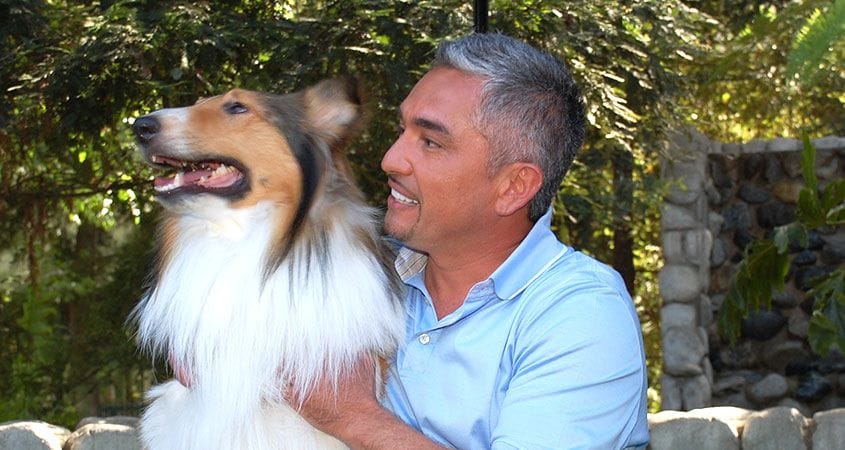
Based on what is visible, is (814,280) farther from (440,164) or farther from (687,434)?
(440,164)

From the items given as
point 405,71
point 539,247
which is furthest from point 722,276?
point 539,247

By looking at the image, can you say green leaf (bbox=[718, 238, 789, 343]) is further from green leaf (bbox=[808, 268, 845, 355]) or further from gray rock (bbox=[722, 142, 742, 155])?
gray rock (bbox=[722, 142, 742, 155])

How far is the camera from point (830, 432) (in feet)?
15.0

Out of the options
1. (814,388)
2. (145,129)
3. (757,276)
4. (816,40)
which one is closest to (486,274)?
(145,129)

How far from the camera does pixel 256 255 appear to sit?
2.67 metres

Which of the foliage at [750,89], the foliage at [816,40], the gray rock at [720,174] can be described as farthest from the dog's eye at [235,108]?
the gray rock at [720,174]

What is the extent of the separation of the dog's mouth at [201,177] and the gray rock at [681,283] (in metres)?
4.61

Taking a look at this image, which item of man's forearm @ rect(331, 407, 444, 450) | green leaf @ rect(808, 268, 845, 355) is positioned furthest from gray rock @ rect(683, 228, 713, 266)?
man's forearm @ rect(331, 407, 444, 450)

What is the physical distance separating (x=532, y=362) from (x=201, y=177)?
85 cm

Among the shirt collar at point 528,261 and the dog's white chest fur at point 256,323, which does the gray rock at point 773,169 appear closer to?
the shirt collar at point 528,261

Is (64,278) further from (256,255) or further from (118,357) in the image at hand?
(256,255)

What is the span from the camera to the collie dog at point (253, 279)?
2.60 metres

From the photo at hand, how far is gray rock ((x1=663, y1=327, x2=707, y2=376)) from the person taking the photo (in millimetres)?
6785

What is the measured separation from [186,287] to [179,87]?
2.58m
